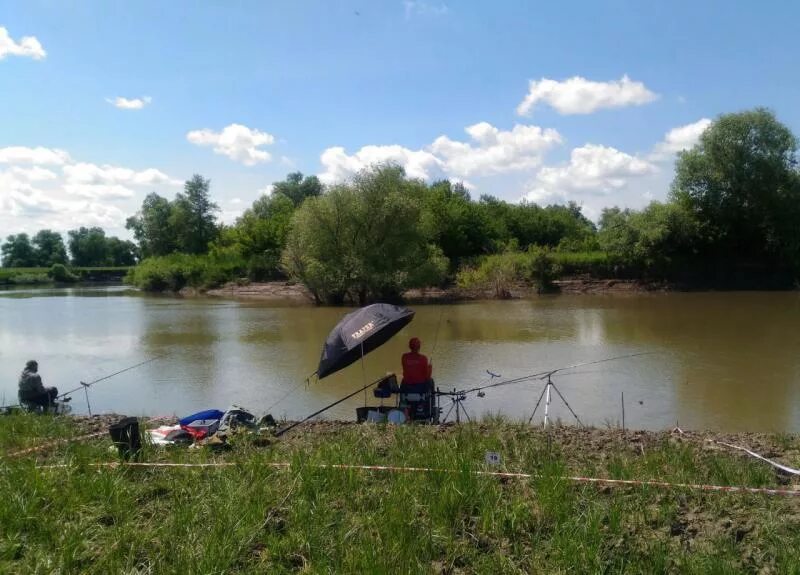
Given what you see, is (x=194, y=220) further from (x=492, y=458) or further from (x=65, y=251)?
(x=492, y=458)

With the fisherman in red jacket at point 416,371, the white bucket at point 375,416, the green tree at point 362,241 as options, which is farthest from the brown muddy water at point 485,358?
the green tree at point 362,241

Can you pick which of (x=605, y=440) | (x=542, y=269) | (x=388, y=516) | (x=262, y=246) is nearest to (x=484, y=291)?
(x=542, y=269)

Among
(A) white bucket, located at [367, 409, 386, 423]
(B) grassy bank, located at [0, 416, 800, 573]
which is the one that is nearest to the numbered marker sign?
(B) grassy bank, located at [0, 416, 800, 573]

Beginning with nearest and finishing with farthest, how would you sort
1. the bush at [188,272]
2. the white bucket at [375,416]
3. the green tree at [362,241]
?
the white bucket at [375,416] < the green tree at [362,241] < the bush at [188,272]

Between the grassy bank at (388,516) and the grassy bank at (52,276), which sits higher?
the grassy bank at (52,276)

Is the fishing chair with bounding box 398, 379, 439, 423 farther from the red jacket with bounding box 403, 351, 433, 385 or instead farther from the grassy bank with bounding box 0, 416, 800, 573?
the grassy bank with bounding box 0, 416, 800, 573

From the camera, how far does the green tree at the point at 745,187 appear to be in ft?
131

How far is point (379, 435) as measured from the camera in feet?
23.9

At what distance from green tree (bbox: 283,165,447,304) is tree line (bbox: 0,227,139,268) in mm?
82994

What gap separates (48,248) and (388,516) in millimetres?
126513

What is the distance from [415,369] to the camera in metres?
9.00

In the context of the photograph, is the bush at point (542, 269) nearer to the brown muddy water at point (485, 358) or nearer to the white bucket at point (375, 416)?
the brown muddy water at point (485, 358)

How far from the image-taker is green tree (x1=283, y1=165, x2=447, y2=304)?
35.6 meters

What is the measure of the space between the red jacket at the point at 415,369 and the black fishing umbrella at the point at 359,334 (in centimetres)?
46
